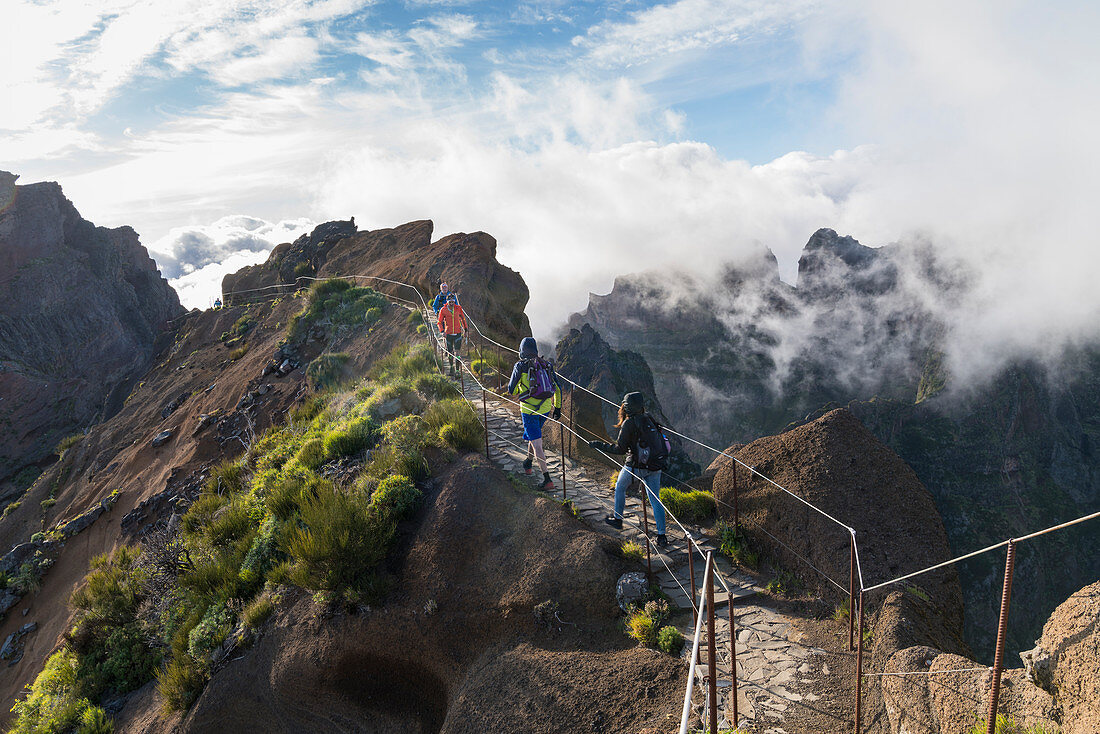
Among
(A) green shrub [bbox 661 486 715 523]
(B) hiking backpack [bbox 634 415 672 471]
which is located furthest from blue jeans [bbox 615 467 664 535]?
(A) green shrub [bbox 661 486 715 523]

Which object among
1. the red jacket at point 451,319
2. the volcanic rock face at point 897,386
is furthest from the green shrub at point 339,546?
the volcanic rock face at point 897,386

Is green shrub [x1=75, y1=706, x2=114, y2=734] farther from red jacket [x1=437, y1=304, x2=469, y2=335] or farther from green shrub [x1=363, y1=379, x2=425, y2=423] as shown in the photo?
red jacket [x1=437, y1=304, x2=469, y2=335]

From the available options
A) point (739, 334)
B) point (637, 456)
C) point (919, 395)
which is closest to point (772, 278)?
point (739, 334)

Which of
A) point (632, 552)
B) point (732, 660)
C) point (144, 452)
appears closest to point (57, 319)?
point (144, 452)

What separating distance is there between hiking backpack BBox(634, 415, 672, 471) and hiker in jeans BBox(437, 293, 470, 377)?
823cm

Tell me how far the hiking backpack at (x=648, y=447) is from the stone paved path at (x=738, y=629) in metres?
1.06

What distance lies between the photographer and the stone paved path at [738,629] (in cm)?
511

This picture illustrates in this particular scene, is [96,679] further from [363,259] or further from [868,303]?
[868,303]

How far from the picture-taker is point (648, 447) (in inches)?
289

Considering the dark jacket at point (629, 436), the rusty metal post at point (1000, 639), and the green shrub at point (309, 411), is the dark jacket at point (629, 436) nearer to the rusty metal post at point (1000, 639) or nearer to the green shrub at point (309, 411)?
the rusty metal post at point (1000, 639)

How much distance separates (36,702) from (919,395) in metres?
122

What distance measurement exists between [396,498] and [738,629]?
15.8ft

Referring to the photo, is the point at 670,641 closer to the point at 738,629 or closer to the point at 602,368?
the point at 738,629

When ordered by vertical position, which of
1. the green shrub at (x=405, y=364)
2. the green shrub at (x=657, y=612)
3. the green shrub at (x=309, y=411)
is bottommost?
the green shrub at (x=657, y=612)
